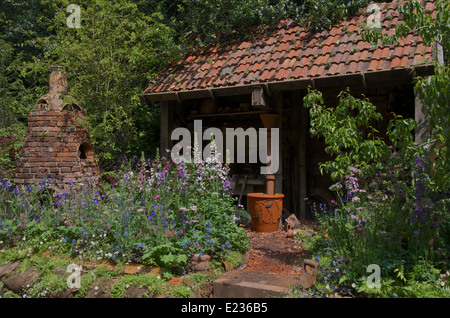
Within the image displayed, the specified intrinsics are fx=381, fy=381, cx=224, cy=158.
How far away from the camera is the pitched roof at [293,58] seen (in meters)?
5.72

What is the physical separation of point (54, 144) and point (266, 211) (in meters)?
3.57

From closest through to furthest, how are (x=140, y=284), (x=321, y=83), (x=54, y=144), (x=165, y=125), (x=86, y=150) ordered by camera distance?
(x=140, y=284) → (x=321, y=83) → (x=54, y=144) → (x=86, y=150) → (x=165, y=125)

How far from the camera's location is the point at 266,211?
20.7ft

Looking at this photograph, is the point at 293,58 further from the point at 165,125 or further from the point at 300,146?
the point at 165,125

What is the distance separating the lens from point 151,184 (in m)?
5.19

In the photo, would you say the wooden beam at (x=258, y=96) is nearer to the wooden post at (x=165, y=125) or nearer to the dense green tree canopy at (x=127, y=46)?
the dense green tree canopy at (x=127, y=46)

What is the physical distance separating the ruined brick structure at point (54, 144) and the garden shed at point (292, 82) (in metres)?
1.65

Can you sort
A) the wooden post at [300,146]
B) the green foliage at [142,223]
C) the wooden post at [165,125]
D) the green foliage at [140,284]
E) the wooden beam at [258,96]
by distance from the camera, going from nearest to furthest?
1. the green foliage at [140,284]
2. the green foliage at [142,223]
3. the wooden beam at [258,96]
4. the wooden post at [300,146]
5. the wooden post at [165,125]

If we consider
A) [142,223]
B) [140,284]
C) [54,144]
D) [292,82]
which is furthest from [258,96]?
[140,284]

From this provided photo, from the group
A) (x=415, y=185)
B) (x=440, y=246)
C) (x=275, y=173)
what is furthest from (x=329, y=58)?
(x=440, y=246)

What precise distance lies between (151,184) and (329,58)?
353cm

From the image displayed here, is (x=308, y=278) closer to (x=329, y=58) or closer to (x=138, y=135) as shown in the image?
(x=329, y=58)

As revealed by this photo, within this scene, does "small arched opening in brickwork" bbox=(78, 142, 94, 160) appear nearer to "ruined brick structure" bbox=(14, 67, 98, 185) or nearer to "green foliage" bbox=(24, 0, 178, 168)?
"ruined brick structure" bbox=(14, 67, 98, 185)

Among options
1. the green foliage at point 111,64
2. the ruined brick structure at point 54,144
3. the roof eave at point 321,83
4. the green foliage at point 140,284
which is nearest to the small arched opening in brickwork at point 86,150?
the ruined brick structure at point 54,144
